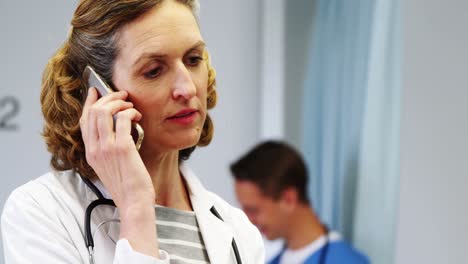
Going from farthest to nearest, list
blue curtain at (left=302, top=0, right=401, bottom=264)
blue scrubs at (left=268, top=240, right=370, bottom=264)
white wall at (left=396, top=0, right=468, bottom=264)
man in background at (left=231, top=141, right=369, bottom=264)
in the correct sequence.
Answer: man in background at (left=231, top=141, right=369, bottom=264) → blue scrubs at (left=268, top=240, right=370, bottom=264) → blue curtain at (left=302, top=0, right=401, bottom=264) → white wall at (left=396, top=0, right=468, bottom=264)

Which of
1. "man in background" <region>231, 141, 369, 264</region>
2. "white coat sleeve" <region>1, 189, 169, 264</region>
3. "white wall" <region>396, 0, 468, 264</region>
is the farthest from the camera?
"man in background" <region>231, 141, 369, 264</region>

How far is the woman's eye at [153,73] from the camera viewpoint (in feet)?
3.83

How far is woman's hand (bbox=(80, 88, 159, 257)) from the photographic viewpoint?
1102mm

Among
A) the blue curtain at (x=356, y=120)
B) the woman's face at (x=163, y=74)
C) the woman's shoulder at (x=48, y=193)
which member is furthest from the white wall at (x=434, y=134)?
the woman's shoulder at (x=48, y=193)

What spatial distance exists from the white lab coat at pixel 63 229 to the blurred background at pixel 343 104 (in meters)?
1.13

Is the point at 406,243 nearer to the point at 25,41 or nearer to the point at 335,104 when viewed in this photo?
the point at 335,104

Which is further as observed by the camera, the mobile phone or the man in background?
the man in background

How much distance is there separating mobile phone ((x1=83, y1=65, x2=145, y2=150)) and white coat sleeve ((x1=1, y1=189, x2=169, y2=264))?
0.17m

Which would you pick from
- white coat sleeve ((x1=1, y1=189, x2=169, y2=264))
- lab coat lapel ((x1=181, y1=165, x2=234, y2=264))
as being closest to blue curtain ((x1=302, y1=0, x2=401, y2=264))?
lab coat lapel ((x1=181, y1=165, x2=234, y2=264))

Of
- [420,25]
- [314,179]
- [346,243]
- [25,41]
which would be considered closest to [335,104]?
[314,179]

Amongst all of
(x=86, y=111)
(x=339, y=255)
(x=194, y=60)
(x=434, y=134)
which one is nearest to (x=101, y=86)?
(x=86, y=111)

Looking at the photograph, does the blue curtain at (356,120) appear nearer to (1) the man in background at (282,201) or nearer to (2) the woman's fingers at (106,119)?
(1) the man in background at (282,201)

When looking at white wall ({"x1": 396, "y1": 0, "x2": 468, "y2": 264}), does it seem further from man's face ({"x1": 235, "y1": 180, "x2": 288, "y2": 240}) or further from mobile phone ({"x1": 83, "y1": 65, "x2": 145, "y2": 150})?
mobile phone ({"x1": 83, "y1": 65, "x2": 145, "y2": 150})

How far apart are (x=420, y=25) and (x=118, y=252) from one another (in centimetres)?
146
